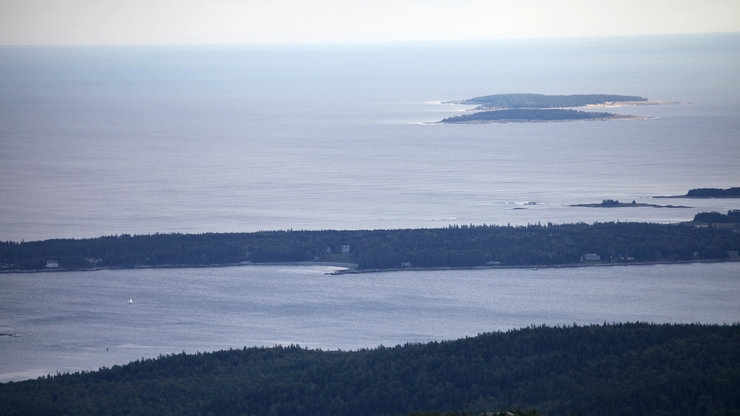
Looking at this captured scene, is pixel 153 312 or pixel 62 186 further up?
pixel 62 186

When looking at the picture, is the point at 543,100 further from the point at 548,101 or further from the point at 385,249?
the point at 385,249

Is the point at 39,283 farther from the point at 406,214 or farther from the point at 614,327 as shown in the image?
the point at 614,327

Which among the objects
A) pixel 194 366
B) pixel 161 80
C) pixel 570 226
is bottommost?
pixel 194 366

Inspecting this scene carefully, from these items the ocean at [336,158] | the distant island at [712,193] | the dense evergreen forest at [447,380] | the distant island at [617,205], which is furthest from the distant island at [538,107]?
the dense evergreen forest at [447,380]

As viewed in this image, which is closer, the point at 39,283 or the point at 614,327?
the point at 614,327

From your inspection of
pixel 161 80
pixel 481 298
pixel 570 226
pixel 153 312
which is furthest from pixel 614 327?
pixel 161 80

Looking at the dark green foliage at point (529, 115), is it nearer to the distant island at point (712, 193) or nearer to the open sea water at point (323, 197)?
the open sea water at point (323, 197)

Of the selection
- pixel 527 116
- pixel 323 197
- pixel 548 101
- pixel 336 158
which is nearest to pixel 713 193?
pixel 323 197
